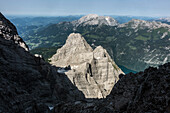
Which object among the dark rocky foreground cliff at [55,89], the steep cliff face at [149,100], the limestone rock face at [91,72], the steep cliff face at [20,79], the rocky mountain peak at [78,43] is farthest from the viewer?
the rocky mountain peak at [78,43]

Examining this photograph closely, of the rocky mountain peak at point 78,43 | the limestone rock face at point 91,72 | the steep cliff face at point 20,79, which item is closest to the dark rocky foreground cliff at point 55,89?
the steep cliff face at point 20,79

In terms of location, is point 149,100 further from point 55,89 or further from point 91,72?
point 91,72

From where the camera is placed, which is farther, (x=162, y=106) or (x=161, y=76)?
(x=161, y=76)

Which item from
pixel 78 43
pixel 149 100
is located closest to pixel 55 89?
pixel 149 100

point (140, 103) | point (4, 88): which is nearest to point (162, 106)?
point (140, 103)

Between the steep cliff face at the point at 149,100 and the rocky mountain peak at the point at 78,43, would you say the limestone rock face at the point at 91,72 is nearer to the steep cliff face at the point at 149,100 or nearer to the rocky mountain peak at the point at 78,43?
the rocky mountain peak at the point at 78,43

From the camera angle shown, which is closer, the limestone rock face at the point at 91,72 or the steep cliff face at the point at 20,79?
the steep cliff face at the point at 20,79

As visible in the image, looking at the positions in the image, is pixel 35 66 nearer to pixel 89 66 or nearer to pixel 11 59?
pixel 11 59
